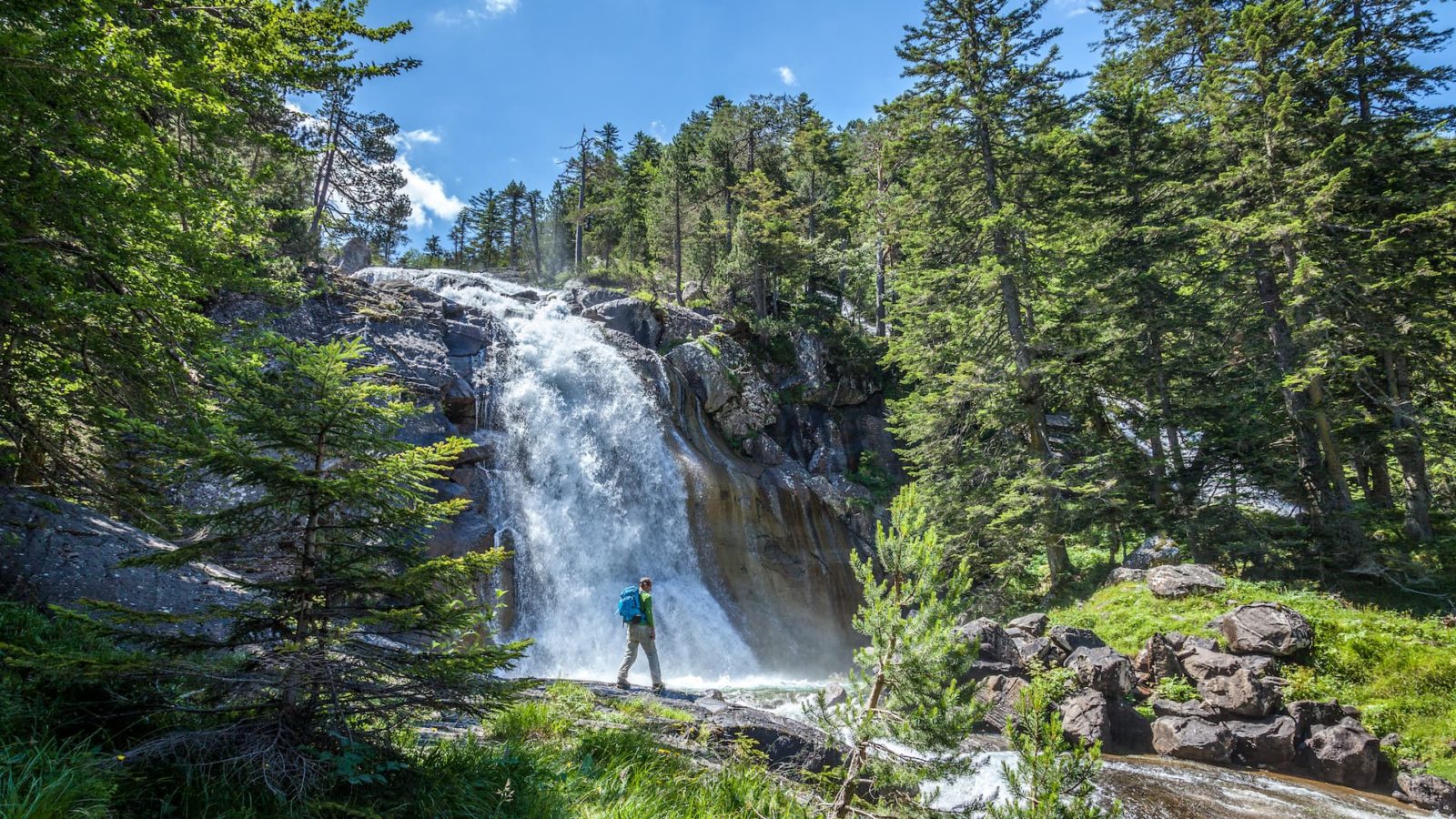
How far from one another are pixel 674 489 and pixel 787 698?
8.21 meters

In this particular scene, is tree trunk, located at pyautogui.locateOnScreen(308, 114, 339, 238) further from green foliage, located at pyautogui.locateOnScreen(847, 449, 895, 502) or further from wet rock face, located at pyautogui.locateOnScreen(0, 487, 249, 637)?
green foliage, located at pyautogui.locateOnScreen(847, 449, 895, 502)

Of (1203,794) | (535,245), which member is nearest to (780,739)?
(1203,794)

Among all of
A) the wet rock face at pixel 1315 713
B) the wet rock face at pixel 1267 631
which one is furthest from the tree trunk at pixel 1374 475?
the wet rock face at pixel 1315 713

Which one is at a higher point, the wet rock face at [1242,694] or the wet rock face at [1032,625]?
the wet rock face at [1032,625]

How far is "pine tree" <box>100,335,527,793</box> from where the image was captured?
3.35 m

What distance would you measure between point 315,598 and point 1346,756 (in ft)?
38.9

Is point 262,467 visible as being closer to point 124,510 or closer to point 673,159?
point 124,510

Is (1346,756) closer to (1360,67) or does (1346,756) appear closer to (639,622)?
(639,622)

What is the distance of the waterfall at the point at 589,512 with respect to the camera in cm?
1606

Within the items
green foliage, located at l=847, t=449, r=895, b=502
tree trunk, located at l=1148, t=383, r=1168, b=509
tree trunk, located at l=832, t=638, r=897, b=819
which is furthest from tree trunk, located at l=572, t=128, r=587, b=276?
tree trunk, located at l=832, t=638, r=897, b=819

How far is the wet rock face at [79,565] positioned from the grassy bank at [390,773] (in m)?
A: 0.88

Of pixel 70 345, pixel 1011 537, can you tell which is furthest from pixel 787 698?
pixel 70 345

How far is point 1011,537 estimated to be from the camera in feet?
55.1

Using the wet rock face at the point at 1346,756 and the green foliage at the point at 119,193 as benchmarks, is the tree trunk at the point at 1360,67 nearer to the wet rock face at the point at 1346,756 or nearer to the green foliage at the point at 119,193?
the wet rock face at the point at 1346,756
